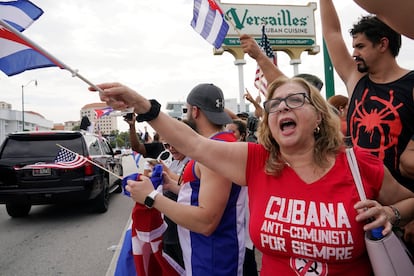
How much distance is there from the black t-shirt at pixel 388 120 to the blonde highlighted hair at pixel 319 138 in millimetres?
264

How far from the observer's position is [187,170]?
2227mm

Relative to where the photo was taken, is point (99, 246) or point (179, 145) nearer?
point (179, 145)

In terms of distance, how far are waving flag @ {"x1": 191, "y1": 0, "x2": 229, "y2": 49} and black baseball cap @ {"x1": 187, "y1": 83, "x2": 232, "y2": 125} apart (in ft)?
6.83

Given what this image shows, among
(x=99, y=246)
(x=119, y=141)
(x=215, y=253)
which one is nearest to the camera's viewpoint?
(x=215, y=253)

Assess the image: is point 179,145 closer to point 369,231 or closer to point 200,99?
point 200,99

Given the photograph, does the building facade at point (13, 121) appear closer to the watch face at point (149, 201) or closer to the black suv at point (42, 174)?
the black suv at point (42, 174)

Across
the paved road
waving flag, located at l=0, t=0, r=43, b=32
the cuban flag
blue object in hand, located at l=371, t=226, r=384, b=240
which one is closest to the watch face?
the cuban flag

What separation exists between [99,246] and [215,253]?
3918mm

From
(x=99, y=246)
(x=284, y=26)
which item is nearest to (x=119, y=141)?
(x=284, y=26)

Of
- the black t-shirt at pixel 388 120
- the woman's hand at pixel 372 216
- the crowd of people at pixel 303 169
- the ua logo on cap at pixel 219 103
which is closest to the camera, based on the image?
the woman's hand at pixel 372 216

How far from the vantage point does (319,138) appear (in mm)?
1771

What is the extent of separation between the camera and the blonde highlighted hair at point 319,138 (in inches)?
66.6

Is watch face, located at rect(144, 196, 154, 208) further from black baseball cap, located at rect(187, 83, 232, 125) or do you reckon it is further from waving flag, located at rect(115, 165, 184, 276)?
black baseball cap, located at rect(187, 83, 232, 125)

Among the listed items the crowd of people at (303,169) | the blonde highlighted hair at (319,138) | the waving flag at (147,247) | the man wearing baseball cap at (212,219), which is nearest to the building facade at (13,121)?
the waving flag at (147,247)
